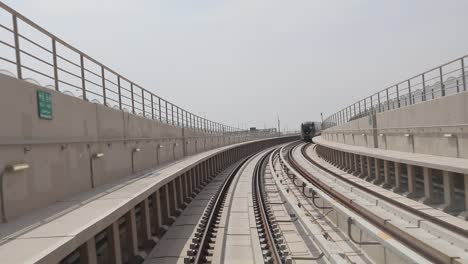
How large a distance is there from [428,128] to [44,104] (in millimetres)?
11989

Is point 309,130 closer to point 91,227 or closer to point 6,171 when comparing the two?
point 6,171

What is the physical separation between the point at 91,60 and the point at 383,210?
8711 millimetres

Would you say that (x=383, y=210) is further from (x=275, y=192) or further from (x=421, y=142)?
(x=275, y=192)

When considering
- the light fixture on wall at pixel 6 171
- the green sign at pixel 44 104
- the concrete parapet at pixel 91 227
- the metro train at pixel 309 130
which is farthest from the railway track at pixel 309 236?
the metro train at pixel 309 130

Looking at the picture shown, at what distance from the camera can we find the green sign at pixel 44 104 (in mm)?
6645

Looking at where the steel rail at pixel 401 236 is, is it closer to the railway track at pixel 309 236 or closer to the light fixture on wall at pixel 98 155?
the railway track at pixel 309 236

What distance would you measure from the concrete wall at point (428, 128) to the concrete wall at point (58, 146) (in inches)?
376

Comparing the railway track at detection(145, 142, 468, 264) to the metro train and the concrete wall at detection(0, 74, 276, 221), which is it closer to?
the concrete wall at detection(0, 74, 276, 221)

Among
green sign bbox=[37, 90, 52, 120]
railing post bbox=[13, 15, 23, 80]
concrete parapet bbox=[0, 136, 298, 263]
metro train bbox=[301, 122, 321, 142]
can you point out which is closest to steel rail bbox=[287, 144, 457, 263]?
Result: concrete parapet bbox=[0, 136, 298, 263]

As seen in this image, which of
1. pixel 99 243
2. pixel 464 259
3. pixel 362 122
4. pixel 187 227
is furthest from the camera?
pixel 362 122

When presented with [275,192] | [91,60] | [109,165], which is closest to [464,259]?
[109,165]

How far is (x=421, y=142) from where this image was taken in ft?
46.5

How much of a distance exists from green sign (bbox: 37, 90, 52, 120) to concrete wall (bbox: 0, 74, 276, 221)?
0.09 m

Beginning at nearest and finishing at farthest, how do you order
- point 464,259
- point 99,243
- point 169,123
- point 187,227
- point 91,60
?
1. point 464,259
2. point 99,243
3. point 91,60
4. point 187,227
5. point 169,123
